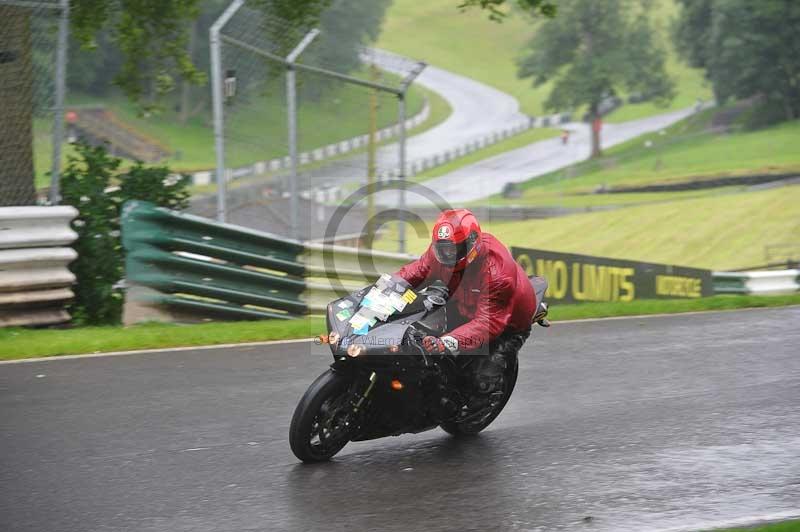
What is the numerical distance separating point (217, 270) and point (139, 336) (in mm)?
1459

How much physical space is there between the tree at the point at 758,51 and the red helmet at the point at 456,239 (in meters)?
61.7

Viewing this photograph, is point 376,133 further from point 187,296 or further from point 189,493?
point 189,493

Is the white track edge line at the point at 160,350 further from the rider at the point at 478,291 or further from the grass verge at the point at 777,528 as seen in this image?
the grass verge at the point at 777,528

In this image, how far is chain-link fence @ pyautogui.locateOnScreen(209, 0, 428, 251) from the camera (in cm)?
1330

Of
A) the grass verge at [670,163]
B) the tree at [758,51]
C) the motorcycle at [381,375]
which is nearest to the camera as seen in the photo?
the motorcycle at [381,375]

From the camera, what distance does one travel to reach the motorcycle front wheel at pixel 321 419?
21.0 feet

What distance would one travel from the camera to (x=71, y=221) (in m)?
11.2

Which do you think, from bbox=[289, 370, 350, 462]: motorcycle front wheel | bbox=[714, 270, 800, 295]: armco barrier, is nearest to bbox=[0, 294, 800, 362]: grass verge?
bbox=[289, 370, 350, 462]: motorcycle front wheel

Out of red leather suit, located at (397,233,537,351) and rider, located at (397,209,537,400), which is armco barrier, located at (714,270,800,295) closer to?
rider, located at (397,209,537,400)

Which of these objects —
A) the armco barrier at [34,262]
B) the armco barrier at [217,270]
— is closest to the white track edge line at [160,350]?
the armco barrier at [217,270]

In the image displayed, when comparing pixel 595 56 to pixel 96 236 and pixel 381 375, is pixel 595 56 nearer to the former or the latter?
pixel 96 236

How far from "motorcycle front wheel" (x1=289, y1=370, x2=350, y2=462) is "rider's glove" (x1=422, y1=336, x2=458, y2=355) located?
21.4 inches

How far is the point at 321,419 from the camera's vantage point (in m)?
6.51

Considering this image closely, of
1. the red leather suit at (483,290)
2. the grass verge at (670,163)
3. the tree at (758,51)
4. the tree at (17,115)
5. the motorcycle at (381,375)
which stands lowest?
the motorcycle at (381,375)
